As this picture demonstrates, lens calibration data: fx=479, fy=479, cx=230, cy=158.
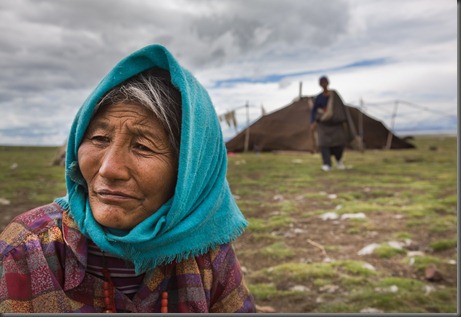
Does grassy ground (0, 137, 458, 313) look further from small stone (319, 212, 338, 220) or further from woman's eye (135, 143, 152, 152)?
woman's eye (135, 143, 152, 152)

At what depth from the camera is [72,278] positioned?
155 cm

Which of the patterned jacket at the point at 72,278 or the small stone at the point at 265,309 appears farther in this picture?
the small stone at the point at 265,309

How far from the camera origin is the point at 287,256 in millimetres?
4133

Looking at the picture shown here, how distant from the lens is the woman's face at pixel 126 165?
5.01ft

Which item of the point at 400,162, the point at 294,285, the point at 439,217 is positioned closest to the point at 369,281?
the point at 294,285

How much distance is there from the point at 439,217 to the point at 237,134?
1248 centimetres

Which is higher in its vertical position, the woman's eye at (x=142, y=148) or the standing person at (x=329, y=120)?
the woman's eye at (x=142, y=148)

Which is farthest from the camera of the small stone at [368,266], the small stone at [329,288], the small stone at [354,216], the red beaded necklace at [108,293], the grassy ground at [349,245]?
the small stone at [354,216]

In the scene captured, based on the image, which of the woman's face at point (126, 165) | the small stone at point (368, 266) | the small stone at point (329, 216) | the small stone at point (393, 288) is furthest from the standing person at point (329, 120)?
the woman's face at point (126, 165)

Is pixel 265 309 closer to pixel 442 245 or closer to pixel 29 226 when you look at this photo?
pixel 29 226

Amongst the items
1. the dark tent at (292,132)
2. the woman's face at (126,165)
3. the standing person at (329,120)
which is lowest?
the dark tent at (292,132)

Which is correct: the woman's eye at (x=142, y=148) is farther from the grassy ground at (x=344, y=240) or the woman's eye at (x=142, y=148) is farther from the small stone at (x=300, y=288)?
the small stone at (x=300, y=288)

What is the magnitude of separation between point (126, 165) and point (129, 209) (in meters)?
0.15

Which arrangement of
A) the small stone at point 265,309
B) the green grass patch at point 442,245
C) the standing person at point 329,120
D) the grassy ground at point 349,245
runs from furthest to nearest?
the standing person at point 329,120, the green grass patch at point 442,245, the grassy ground at point 349,245, the small stone at point 265,309
